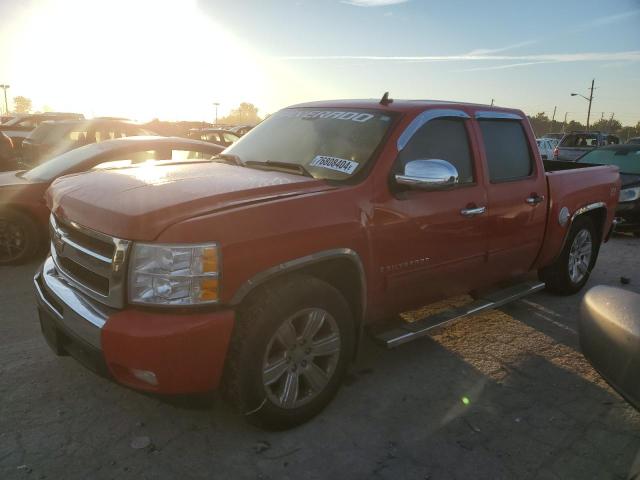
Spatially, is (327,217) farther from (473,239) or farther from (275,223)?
(473,239)

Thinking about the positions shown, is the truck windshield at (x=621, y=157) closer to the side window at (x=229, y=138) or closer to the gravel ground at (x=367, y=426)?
the gravel ground at (x=367, y=426)

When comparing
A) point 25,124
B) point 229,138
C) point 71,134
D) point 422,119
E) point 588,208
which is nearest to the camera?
point 422,119

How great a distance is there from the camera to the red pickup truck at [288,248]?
2.37 m

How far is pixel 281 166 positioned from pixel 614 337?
244 cm

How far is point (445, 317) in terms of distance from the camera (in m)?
3.59

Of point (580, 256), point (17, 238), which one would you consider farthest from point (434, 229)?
point (17, 238)

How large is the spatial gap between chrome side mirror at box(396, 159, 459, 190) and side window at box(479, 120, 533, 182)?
1.00 m

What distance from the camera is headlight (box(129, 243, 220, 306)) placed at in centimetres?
234

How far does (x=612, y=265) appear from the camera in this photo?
6777 millimetres

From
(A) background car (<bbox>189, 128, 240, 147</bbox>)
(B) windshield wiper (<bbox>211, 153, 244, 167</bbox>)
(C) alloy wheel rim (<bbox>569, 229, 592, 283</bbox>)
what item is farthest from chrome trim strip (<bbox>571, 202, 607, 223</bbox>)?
(A) background car (<bbox>189, 128, 240, 147</bbox>)

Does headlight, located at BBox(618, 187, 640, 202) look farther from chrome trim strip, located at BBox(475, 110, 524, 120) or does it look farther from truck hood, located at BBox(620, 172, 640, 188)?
chrome trim strip, located at BBox(475, 110, 524, 120)

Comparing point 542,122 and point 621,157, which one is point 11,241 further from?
point 542,122

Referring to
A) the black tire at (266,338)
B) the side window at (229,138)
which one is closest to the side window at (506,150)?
the black tire at (266,338)

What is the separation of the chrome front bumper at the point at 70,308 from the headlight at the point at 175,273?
0.28 meters
